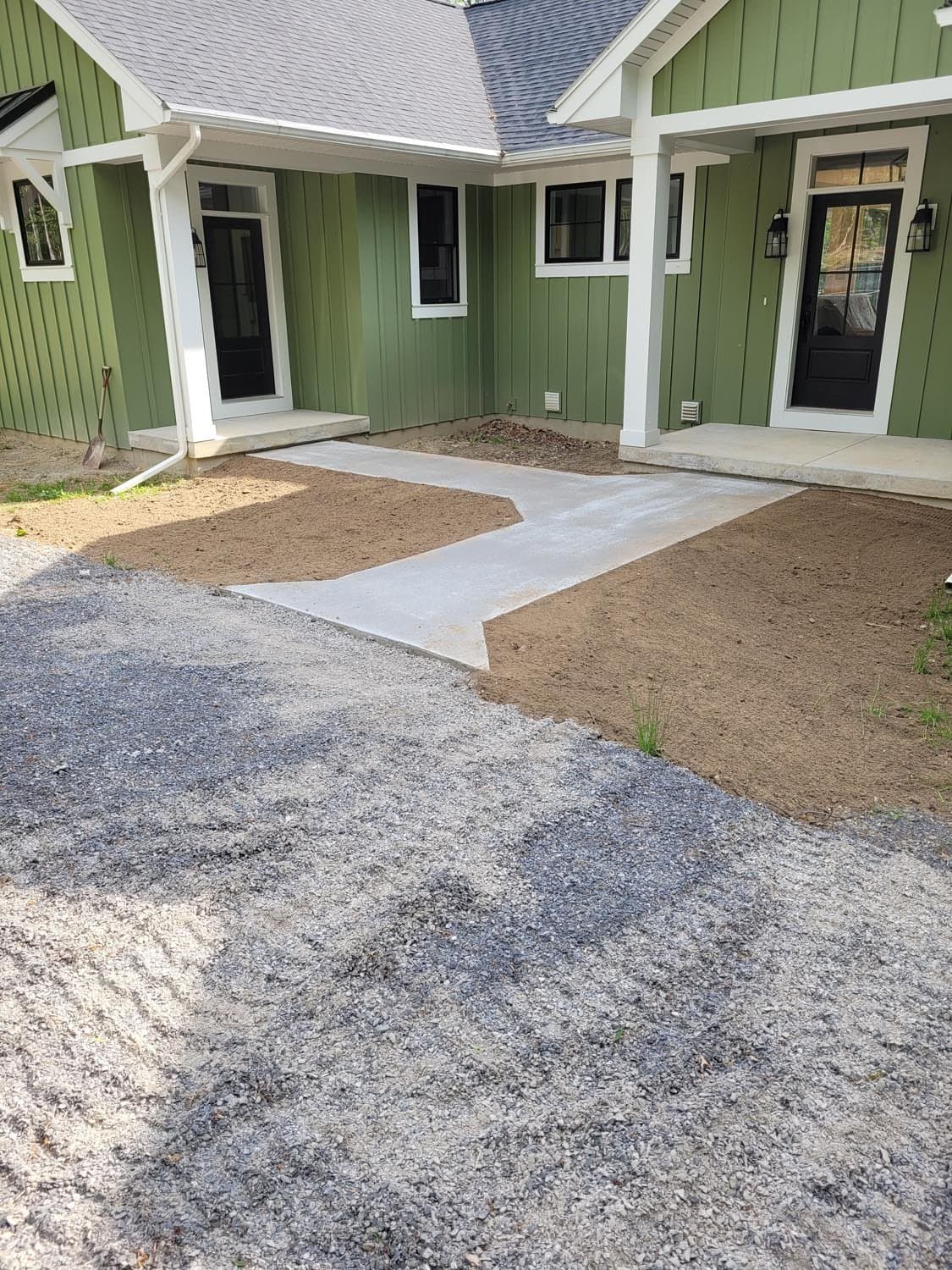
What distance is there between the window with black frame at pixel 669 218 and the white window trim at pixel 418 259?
183cm

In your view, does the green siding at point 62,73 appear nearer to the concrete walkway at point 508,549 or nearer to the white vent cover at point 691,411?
the concrete walkway at point 508,549

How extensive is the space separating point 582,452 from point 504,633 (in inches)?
228

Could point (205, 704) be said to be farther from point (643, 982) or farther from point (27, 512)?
point (27, 512)

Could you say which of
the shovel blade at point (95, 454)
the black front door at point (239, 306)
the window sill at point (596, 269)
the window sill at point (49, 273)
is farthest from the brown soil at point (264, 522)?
the window sill at point (596, 269)

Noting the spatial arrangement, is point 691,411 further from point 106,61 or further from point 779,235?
point 106,61

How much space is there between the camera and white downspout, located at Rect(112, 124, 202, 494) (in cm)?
807

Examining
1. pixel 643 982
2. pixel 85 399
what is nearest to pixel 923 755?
pixel 643 982

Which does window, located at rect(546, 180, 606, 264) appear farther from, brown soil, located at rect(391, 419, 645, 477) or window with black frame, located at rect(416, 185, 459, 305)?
brown soil, located at rect(391, 419, 645, 477)

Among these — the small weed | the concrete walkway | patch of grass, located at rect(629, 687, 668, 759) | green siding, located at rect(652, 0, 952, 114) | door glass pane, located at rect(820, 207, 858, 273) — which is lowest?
the small weed

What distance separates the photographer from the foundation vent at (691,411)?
10.2 metres

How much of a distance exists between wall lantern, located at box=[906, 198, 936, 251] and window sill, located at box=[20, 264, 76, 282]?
804 cm

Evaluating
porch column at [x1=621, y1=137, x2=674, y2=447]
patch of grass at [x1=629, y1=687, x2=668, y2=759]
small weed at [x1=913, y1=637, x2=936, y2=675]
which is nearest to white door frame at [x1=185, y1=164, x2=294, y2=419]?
porch column at [x1=621, y1=137, x2=674, y2=447]

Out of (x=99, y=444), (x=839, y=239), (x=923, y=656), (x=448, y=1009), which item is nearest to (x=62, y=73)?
(x=99, y=444)

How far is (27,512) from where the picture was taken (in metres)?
7.98
